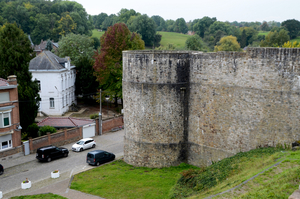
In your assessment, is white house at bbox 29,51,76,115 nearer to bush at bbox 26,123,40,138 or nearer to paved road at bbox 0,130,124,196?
bush at bbox 26,123,40,138

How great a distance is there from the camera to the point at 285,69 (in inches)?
669

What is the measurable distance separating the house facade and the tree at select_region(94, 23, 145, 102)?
1653 centimetres

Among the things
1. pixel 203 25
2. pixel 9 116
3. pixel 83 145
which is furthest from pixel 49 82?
pixel 203 25

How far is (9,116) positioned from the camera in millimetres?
25203

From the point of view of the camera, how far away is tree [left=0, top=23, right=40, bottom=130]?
28562 mm

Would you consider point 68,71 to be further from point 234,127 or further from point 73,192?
point 234,127

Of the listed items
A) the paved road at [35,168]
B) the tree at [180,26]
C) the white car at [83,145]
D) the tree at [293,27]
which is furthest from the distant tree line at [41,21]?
the paved road at [35,168]

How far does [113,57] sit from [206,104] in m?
23.1

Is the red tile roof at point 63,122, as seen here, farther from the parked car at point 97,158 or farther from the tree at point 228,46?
the tree at point 228,46

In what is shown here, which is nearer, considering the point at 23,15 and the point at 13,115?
the point at 13,115

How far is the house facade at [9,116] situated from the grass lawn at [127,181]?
8146mm

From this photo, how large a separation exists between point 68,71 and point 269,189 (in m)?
37.3

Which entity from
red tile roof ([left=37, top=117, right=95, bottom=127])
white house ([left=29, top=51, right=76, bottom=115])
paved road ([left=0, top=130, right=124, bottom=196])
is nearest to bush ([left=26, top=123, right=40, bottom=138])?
red tile roof ([left=37, top=117, right=95, bottom=127])

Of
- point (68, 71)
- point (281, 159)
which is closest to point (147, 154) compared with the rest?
point (281, 159)
